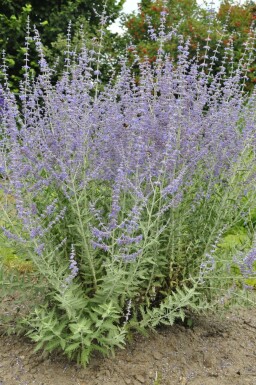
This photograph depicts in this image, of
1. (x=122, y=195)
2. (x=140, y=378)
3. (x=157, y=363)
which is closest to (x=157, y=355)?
(x=157, y=363)

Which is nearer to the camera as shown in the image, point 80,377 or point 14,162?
point 14,162

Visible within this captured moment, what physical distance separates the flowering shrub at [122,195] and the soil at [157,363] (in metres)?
0.15

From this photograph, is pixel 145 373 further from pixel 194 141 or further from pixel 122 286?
pixel 194 141

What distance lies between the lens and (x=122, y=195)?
360 cm

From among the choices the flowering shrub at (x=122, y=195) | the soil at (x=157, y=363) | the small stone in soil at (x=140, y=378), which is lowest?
the soil at (x=157, y=363)

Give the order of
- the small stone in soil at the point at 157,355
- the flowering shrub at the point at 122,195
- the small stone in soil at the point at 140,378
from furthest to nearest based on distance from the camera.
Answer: the small stone in soil at the point at 157,355 → the small stone in soil at the point at 140,378 → the flowering shrub at the point at 122,195

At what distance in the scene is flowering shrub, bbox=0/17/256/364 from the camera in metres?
3.31

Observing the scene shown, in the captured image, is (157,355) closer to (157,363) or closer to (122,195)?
(157,363)

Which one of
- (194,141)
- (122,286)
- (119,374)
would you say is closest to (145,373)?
(119,374)

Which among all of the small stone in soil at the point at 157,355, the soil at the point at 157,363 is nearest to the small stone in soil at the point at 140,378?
the soil at the point at 157,363

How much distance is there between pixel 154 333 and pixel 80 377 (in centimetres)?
76

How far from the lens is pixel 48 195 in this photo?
3713mm

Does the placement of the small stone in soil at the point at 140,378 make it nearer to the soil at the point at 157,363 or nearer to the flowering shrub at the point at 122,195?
the soil at the point at 157,363

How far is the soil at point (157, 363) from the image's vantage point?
3561 mm
